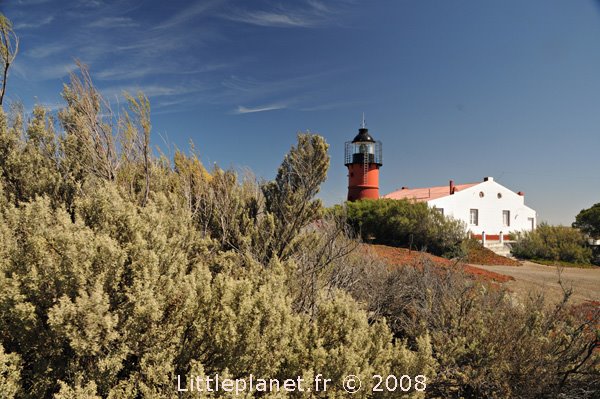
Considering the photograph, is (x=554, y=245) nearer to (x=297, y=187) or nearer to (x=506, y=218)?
(x=506, y=218)

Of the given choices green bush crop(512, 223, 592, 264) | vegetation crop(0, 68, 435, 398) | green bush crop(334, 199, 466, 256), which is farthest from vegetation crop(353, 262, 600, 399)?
green bush crop(512, 223, 592, 264)

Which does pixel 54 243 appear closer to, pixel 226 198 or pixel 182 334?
pixel 182 334

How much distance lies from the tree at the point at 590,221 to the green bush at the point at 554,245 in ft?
13.3

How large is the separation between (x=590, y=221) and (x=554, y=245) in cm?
743

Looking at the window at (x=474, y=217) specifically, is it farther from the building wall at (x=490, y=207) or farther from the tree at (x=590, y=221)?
the tree at (x=590, y=221)

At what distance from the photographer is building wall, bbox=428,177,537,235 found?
80.0 ft

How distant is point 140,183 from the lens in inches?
197

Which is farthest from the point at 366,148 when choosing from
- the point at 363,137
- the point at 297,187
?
the point at 297,187

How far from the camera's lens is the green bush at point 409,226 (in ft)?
62.3

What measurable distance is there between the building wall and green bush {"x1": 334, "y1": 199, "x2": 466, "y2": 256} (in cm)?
451

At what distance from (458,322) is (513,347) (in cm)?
67

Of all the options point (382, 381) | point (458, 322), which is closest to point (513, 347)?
point (458, 322)

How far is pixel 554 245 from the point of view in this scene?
20.5m

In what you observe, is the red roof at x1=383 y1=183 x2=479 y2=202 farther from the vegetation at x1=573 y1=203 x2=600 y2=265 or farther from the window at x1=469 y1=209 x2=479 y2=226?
the vegetation at x1=573 y1=203 x2=600 y2=265
